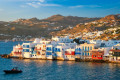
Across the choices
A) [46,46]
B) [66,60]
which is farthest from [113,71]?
[46,46]

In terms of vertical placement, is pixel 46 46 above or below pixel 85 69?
above

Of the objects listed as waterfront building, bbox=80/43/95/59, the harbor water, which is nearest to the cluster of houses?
waterfront building, bbox=80/43/95/59

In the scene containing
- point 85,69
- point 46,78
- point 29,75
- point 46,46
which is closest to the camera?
point 46,78

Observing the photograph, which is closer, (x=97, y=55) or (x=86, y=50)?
(x=97, y=55)

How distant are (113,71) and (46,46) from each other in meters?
24.1

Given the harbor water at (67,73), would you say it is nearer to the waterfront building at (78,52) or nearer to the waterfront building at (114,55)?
the waterfront building at (114,55)

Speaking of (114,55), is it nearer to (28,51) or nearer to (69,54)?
(69,54)

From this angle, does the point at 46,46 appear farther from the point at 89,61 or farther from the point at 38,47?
the point at 89,61

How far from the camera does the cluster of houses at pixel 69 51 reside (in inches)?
2285

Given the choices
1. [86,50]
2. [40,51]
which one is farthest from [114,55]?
[40,51]

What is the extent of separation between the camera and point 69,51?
2470 inches

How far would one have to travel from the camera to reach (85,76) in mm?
43344

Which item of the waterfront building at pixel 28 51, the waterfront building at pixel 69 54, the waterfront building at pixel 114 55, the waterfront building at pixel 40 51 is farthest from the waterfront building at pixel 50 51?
the waterfront building at pixel 114 55

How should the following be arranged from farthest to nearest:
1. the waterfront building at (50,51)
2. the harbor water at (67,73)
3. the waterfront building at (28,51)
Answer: the waterfront building at (28,51), the waterfront building at (50,51), the harbor water at (67,73)
